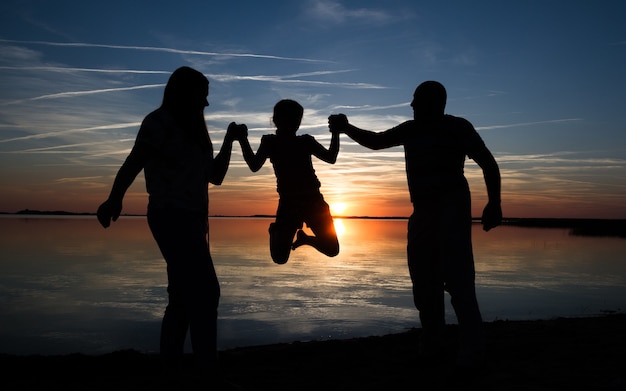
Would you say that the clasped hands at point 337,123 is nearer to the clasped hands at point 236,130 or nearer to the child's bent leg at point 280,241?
the child's bent leg at point 280,241

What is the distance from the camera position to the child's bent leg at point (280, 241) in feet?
19.5

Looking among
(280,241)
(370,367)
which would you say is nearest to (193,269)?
(280,241)

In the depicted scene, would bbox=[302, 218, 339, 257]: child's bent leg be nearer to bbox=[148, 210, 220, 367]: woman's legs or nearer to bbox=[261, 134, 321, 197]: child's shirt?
bbox=[261, 134, 321, 197]: child's shirt

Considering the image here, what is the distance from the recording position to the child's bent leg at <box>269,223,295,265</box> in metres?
5.95

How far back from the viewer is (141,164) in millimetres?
3939

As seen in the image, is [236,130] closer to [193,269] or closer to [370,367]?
[193,269]

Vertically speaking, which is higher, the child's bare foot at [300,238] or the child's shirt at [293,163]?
the child's shirt at [293,163]

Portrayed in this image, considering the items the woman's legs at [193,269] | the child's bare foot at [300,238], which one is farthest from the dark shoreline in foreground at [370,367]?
the child's bare foot at [300,238]

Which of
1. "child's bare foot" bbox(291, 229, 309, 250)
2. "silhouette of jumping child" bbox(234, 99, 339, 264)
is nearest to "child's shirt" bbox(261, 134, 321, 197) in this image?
"silhouette of jumping child" bbox(234, 99, 339, 264)

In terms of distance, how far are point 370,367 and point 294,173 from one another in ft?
7.70

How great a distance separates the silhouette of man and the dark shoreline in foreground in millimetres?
648

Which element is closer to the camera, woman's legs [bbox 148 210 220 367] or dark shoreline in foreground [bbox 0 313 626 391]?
woman's legs [bbox 148 210 220 367]

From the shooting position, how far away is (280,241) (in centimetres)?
596

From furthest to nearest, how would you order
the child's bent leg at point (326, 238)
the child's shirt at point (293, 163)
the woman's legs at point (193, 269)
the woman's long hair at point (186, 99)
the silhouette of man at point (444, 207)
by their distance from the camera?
the child's bent leg at point (326, 238) < the child's shirt at point (293, 163) < the silhouette of man at point (444, 207) < the woman's long hair at point (186, 99) < the woman's legs at point (193, 269)
